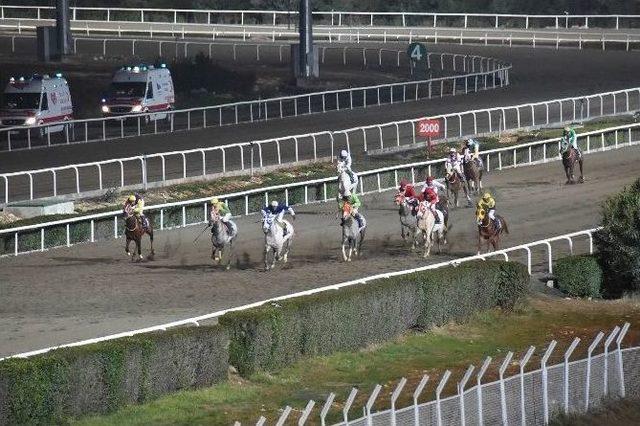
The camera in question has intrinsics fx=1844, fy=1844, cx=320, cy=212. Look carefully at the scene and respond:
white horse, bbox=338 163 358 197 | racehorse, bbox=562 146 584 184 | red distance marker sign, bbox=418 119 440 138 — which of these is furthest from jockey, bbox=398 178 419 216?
red distance marker sign, bbox=418 119 440 138

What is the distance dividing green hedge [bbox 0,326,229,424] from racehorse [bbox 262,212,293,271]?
22.7 ft

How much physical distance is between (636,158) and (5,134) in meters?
14.6

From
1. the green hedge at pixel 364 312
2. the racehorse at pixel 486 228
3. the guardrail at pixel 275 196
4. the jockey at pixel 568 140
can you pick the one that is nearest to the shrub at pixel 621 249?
the racehorse at pixel 486 228

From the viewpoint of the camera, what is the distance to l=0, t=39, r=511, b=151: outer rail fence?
43.0 meters

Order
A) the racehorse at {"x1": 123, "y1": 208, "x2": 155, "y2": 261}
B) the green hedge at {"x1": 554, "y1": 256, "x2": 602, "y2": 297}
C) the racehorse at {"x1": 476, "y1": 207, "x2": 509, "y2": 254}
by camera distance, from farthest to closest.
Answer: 1. the racehorse at {"x1": 476, "y1": 207, "x2": 509, "y2": 254}
2. the racehorse at {"x1": 123, "y1": 208, "x2": 155, "y2": 261}
3. the green hedge at {"x1": 554, "y1": 256, "x2": 602, "y2": 297}

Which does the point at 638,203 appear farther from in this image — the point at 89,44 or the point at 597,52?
the point at 89,44

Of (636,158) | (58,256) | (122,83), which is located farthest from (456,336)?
(122,83)

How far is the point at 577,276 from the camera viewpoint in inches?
1063

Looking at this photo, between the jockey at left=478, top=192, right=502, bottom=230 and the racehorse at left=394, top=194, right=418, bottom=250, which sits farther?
the racehorse at left=394, top=194, right=418, bottom=250

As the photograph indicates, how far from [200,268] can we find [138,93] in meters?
20.8

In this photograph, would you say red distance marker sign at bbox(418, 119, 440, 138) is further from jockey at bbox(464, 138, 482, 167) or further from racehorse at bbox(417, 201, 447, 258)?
racehorse at bbox(417, 201, 447, 258)

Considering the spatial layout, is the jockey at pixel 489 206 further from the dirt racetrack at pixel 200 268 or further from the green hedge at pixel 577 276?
the green hedge at pixel 577 276

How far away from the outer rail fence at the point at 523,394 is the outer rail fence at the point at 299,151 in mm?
16009

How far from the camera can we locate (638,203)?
27.5 meters
